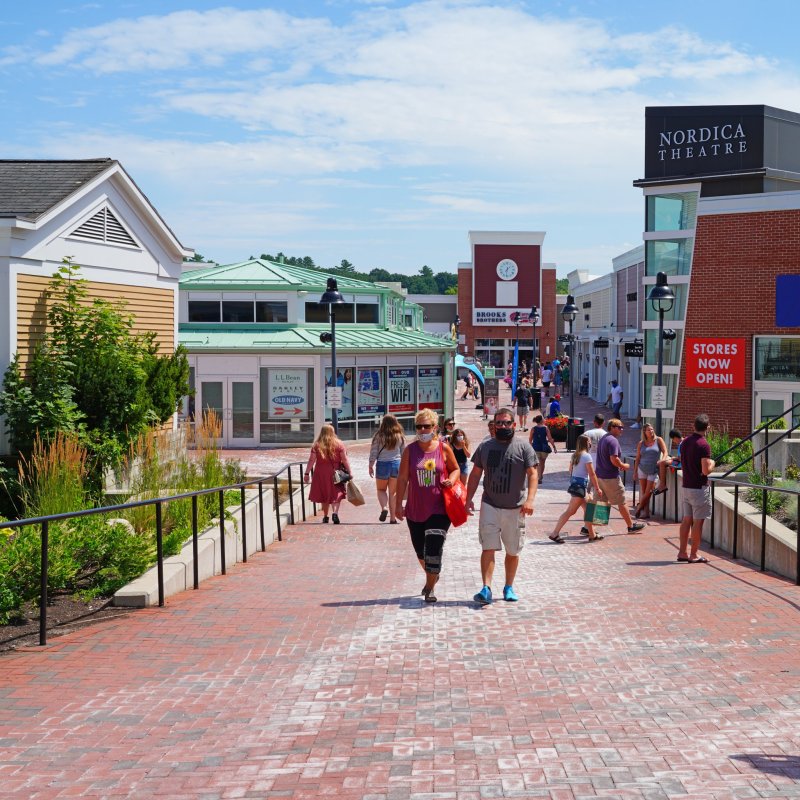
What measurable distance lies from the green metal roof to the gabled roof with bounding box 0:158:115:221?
1253 cm

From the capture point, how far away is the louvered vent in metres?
17.9

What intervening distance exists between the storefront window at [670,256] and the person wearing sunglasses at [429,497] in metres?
21.9

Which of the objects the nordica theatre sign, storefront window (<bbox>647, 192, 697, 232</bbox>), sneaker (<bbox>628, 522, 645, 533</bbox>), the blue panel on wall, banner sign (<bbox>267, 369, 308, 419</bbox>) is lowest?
sneaker (<bbox>628, 522, 645, 533</bbox>)

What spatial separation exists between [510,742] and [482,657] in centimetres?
170

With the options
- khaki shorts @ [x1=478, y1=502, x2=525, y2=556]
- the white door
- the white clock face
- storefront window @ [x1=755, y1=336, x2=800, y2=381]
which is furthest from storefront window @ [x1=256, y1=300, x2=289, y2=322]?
the white clock face

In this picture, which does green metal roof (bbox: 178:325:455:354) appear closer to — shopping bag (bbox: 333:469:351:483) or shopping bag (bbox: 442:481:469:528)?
shopping bag (bbox: 333:469:351:483)

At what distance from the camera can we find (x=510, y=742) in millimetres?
5355

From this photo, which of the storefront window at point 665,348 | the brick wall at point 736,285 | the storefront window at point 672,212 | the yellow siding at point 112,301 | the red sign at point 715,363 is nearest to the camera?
the yellow siding at point 112,301

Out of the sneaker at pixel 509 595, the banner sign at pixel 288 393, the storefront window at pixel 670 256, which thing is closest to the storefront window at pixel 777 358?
the storefront window at pixel 670 256

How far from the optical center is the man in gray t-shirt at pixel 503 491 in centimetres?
883

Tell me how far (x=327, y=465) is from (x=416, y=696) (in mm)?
9152

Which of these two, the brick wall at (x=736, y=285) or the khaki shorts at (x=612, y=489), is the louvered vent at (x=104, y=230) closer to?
the khaki shorts at (x=612, y=489)

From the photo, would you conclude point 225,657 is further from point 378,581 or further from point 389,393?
point 389,393

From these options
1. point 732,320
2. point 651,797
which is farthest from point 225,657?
point 732,320
